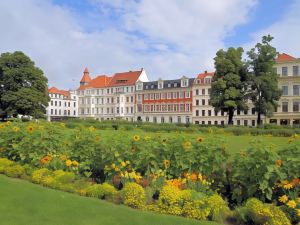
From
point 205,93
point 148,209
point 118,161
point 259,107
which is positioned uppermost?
point 205,93

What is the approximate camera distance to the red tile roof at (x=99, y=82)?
307 feet

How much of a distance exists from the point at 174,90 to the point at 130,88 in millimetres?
13226

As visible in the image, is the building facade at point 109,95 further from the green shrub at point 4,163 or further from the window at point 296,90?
the green shrub at point 4,163

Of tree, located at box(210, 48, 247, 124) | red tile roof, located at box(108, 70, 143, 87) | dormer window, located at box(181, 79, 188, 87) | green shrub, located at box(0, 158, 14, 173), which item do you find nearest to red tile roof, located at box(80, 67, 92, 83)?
red tile roof, located at box(108, 70, 143, 87)

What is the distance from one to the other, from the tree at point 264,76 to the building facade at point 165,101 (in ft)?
110

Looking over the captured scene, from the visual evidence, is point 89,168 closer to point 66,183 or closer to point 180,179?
point 66,183

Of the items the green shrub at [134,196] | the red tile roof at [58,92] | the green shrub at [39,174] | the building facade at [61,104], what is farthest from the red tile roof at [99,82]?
the green shrub at [134,196]

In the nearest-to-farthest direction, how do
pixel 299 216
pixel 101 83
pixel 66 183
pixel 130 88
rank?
pixel 299 216 < pixel 66 183 < pixel 130 88 < pixel 101 83

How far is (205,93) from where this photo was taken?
246ft

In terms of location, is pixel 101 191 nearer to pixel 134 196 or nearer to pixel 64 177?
pixel 134 196

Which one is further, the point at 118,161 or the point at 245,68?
the point at 245,68

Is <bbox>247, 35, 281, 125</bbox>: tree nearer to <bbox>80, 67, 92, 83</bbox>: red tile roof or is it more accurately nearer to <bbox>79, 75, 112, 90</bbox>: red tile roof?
<bbox>79, 75, 112, 90</bbox>: red tile roof

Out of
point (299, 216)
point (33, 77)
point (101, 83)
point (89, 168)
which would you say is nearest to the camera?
point (299, 216)

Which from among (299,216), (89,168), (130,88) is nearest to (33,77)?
(130,88)
